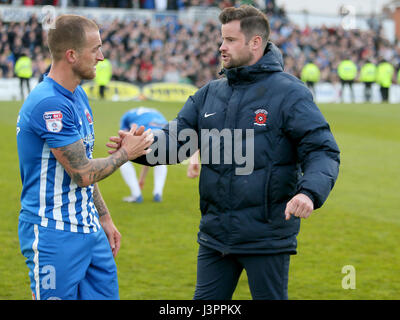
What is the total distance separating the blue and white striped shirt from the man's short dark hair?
1055 millimetres

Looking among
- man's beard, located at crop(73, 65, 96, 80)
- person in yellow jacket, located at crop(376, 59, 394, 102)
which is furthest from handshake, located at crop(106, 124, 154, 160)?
person in yellow jacket, located at crop(376, 59, 394, 102)

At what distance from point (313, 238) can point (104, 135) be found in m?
8.61

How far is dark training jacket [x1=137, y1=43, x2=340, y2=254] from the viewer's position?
344 centimetres

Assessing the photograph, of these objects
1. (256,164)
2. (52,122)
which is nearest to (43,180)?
(52,122)

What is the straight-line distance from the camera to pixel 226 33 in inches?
145

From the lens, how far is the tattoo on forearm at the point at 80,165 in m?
3.23

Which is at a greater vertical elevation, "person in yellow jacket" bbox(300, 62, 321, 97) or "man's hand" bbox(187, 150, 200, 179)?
"man's hand" bbox(187, 150, 200, 179)

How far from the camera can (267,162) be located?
3.49 m

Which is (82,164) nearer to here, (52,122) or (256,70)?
(52,122)

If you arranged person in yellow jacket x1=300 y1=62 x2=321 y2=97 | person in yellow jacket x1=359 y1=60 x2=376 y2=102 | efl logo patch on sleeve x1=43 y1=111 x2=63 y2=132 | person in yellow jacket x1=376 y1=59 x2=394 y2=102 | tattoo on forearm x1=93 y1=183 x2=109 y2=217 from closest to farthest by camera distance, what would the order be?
efl logo patch on sleeve x1=43 y1=111 x2=63 y2=132
tattoo on forearm x1=93 y1=183 x2=109 y2=217
person in yellow jacket x1=376 y1=59 x2=394 y2=102
person in yellow jacket x1=359 y1=60 x2=376 y2=102
person in yellow jacket x1=300 y1=62 x2=321 y2=97

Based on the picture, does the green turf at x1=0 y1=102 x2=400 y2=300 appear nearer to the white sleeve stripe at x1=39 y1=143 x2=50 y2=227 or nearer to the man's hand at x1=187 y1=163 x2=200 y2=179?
the man's hand at x1=187 y1=163 x2=200 y2=179

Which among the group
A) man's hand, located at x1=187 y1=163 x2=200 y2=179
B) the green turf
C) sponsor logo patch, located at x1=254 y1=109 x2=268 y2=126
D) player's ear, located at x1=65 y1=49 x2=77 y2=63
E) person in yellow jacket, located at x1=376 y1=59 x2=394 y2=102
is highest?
player's ear, located at x1=65 y1=49 x2=77 y2=63

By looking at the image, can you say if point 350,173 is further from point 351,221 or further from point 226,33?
point 226,33

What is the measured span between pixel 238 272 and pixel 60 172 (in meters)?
1.22
